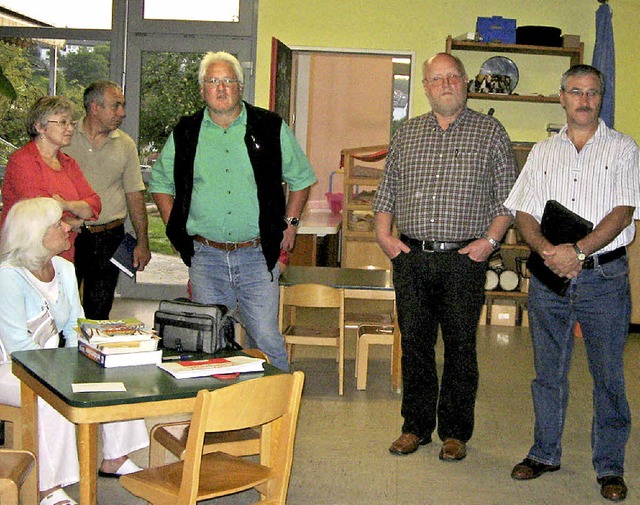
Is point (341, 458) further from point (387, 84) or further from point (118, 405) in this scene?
point (387, 84)

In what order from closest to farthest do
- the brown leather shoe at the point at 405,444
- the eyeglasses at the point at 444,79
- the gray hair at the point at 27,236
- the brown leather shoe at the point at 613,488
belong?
the gray hair at the point at 27,236, the brown leather shoe at the point at 613,488, the eyeglasses at the point at 444,79, the brown leather shoe at the point at 405,444

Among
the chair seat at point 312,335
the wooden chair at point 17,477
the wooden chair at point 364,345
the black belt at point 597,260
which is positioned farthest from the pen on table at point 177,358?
the wooden chair at point 364,345

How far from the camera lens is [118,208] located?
201 inches

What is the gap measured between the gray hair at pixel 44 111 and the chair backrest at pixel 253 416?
232 cm

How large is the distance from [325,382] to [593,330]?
2355 millimetres

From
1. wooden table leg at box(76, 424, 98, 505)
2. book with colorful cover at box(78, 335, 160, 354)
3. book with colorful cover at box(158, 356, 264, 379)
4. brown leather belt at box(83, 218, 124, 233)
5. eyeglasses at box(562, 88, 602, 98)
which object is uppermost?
eyeglasses at box(562, 88, 602, 98)

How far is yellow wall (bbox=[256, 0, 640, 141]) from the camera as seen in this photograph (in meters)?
8.36

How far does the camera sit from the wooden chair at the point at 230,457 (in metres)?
2.39

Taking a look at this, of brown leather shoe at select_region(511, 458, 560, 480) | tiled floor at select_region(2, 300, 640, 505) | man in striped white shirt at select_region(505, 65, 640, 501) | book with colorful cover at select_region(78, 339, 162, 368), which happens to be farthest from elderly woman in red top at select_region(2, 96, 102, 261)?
brown leather shoe at select_region(511, 458, 560, 480)

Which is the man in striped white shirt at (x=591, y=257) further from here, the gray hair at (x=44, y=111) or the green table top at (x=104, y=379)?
the gray hair at (x=44, y=111)

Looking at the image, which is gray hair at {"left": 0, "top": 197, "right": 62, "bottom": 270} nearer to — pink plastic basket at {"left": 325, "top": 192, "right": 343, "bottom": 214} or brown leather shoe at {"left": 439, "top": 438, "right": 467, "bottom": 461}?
brown leather shoe at {"left": 439, "top": 438, "right": 467, "bottom": 461}

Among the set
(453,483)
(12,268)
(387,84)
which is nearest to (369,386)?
(453,483)

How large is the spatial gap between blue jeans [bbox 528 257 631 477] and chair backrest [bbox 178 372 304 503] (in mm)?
1440

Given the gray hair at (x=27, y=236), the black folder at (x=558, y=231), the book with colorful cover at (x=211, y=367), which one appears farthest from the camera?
the black folder at (x=558, y=231)
